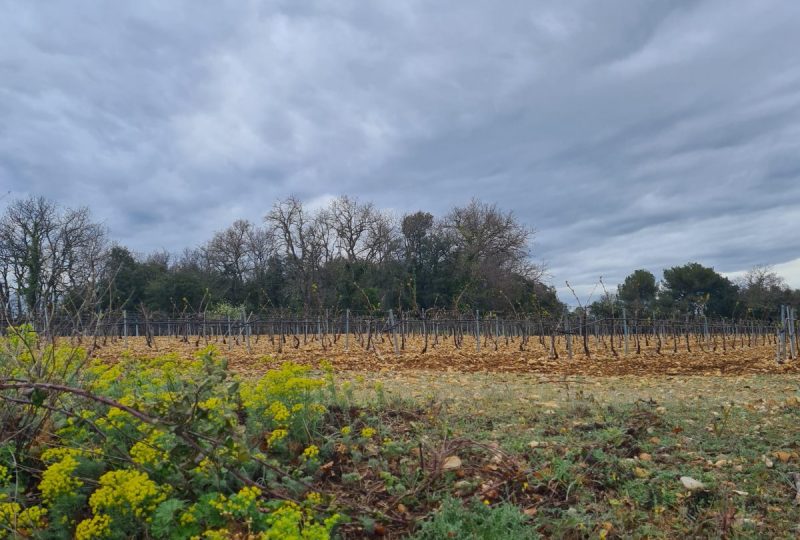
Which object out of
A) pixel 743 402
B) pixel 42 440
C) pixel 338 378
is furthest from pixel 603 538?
pixel 338 378

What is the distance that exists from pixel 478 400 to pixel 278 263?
138 ft

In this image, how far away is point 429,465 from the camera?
3.60m

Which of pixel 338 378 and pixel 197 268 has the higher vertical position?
pixel 197 268

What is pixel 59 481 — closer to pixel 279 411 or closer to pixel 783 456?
pixel 279 411

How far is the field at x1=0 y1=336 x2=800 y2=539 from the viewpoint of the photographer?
2.78 meters

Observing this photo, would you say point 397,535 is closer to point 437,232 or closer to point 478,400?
point 478,400

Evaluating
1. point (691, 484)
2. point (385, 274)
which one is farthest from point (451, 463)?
point (385, 274)

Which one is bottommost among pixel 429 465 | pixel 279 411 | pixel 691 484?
pixel 691 484

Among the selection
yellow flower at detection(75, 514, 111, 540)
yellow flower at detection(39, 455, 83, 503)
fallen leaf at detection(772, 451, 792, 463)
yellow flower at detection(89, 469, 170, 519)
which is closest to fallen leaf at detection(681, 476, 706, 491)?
fallen leaf at detection(772, 451, 792, 463)

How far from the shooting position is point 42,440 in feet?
11.8

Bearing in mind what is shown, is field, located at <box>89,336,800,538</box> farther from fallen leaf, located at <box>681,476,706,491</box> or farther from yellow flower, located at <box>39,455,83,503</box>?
yellow flower, located at <box>39,455,83,503</box>

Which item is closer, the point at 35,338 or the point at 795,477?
the point at 795,477

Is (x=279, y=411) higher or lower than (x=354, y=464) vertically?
higher

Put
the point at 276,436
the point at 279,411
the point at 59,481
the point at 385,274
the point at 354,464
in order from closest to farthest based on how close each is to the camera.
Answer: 1. the point at 59,481
2. the point at 276,436
3. the point at 279,411
4. the point at 354,464
5. the point at 385,274
